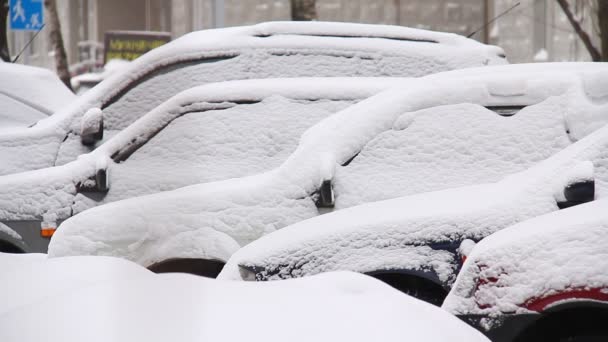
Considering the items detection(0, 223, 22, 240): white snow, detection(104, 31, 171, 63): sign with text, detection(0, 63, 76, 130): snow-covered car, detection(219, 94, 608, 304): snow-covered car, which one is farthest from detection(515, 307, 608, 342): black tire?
detection(104, 31, 171, 63): sign with text

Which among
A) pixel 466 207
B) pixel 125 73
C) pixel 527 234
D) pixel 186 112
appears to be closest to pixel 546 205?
pixel 466 207

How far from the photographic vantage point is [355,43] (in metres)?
8.62

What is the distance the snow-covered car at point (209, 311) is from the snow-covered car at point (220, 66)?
215 inches

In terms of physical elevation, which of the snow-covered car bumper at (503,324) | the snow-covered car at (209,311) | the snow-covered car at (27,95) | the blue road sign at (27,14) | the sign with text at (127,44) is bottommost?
the sign with text at (127,44)

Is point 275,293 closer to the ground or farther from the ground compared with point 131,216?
farther from the ground

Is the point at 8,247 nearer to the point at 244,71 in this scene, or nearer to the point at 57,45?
the point at 244,71

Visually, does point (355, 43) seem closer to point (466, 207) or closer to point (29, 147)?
point (29, 147)

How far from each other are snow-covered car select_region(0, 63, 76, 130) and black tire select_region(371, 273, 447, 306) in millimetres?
7170

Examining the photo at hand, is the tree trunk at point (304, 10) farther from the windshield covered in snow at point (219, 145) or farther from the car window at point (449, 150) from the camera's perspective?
the car window at point (449, 150)

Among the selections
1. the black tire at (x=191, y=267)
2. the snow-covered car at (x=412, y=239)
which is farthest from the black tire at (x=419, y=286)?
the black tire at (x=191, y=267)

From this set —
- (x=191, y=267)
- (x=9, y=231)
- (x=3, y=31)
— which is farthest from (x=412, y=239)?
(x=3, y=31)

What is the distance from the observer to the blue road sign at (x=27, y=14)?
18000mm

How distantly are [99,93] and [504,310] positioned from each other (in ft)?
17.6

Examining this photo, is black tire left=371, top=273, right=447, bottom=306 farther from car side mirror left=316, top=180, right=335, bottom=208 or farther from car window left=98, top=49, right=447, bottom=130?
car window left=98, top=49, right=447, bottom=130
